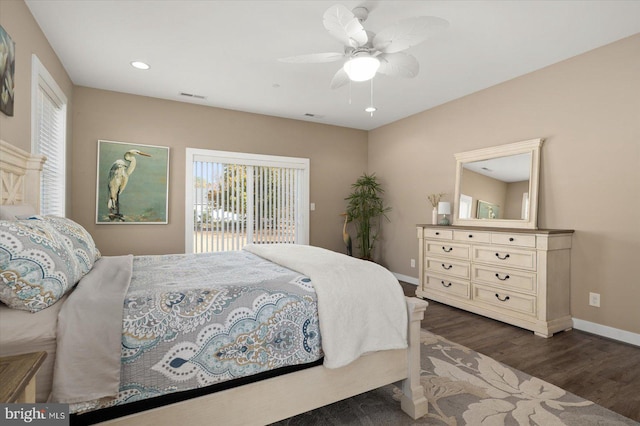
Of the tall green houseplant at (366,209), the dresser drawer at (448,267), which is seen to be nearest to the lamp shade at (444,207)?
the dresser drawer at (448,267)

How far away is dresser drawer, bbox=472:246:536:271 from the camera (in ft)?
10.2

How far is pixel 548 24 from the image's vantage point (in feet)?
8.54

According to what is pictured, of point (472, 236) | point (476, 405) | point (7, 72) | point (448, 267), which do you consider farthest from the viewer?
point (448, 267)

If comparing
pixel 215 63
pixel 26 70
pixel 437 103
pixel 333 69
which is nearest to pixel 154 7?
pixel 215 63

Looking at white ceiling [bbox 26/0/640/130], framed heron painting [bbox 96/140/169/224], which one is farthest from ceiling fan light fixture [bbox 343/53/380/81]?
framed heron painting [bbox 96/140/169/224]

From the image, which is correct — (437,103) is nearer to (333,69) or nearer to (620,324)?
(333,69)

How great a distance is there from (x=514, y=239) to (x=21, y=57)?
4.53 meters

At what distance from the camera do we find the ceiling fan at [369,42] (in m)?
2.03

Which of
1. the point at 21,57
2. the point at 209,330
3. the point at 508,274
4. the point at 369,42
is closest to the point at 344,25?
the point at 369,42

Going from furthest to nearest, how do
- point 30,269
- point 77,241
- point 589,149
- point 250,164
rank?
point 250,164 < point 589,149 < point 77,241 < point 30,269

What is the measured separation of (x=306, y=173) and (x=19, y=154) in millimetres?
3664

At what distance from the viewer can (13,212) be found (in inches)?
67.6

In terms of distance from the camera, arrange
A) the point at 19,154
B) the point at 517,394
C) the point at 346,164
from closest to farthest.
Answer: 1. the point at 517,394
2. the point at 19,154
3. the point at 346,164

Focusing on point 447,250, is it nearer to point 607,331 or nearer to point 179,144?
point 607,331
